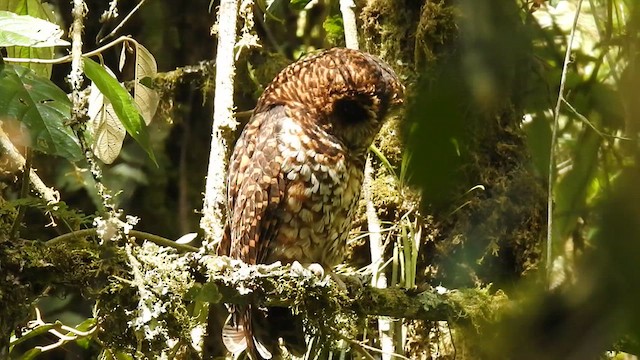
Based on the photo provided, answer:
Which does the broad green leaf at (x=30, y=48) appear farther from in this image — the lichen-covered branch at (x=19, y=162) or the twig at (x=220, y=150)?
the twig at (x=220, y=150)

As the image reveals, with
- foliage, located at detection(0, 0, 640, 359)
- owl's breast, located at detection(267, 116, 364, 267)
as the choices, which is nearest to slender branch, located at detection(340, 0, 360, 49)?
foliage, located at detection(0, 0, 640, 359)

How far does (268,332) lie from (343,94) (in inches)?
29.1

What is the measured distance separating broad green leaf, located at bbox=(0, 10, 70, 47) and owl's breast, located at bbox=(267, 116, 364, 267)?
31.7 inches

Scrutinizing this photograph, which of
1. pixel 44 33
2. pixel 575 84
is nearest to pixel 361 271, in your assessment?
pixel 44 33

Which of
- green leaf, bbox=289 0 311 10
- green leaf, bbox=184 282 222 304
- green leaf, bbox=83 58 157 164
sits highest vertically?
green leaf, bbox=289 0 311 10

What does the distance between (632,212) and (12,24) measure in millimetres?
1524

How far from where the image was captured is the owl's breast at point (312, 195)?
7.64 feet

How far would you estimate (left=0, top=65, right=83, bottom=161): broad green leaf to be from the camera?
5.83ft

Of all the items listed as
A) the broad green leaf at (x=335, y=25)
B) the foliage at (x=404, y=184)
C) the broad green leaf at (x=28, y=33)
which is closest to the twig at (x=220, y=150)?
the foliage at (x=404, y=184)

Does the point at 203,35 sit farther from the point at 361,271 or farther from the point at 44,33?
the point at 44,33

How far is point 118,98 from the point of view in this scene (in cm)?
193

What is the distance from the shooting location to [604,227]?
48 centimetres

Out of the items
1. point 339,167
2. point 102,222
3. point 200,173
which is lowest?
point 102,222

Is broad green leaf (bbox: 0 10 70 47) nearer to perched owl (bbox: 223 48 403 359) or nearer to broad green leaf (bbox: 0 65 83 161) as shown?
broad green leaf (bbox: 0 65 83 161)
